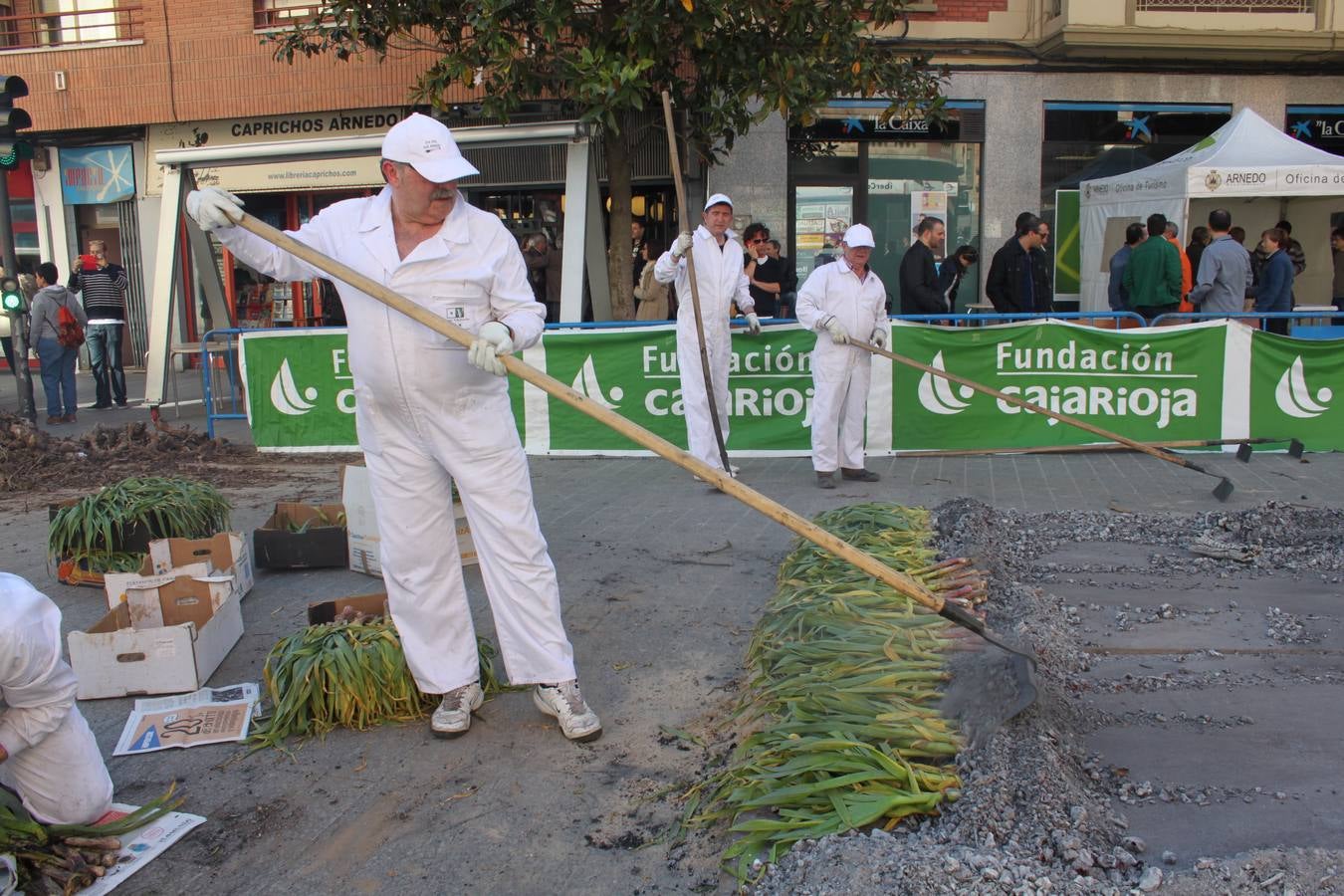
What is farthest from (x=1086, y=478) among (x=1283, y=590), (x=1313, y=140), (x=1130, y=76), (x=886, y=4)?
(x=1313, y=140)

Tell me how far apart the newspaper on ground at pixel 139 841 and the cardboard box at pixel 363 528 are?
260 centimetres

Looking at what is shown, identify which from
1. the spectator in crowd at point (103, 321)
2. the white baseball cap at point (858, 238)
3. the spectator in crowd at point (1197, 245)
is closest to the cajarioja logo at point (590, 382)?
the white baseball cap at point (858, 238)

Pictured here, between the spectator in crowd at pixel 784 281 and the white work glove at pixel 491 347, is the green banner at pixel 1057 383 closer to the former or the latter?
the spectator in crowd at pixel 784 281

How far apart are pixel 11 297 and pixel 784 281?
27.0ft

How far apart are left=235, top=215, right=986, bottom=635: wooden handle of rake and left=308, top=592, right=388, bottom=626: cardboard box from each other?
5.38 feet

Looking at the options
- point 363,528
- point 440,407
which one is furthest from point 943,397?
point 440,407

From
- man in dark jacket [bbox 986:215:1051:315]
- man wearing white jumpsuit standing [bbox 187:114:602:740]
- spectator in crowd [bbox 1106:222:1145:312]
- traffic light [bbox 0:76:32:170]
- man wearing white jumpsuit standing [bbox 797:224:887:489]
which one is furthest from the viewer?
spectator in crowd [bbox 1106:222:1145:312]

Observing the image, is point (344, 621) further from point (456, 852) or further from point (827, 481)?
point (827, 481)

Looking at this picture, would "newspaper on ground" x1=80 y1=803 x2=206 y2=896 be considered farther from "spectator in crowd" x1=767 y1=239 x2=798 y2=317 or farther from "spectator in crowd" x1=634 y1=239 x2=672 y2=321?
"spectator in crowd" x1=767 y1=239 x2=798 y2=317

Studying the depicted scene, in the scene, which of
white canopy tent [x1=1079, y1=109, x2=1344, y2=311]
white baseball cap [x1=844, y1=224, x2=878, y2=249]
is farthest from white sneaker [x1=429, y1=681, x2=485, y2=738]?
white canopy tent [x1=1079, y1=109, x2=1344, y2=311]

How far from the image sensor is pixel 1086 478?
8.59 meters

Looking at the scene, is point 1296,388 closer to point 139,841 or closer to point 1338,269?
point 1338,269

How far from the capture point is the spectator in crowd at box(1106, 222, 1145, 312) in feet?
40.9

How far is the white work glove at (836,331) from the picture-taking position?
27.1ft
